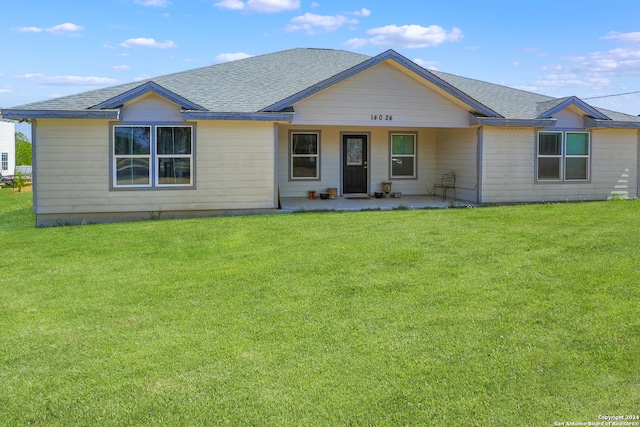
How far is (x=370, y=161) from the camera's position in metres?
17.8

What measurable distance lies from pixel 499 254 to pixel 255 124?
756 cm

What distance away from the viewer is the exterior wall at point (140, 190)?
1281 cm

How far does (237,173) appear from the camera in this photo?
13.7 meters

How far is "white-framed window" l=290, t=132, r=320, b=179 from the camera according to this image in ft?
56.1

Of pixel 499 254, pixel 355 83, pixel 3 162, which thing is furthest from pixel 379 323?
pixel 3 162

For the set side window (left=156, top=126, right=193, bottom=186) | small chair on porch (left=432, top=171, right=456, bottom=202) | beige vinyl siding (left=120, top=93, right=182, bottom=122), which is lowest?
small chair on porch (left=432, top=171, right=456, bottom=202)

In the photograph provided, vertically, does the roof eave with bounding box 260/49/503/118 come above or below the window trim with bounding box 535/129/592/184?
above

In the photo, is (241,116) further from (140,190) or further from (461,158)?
(461,158)

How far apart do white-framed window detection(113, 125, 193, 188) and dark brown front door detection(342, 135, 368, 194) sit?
5.75m

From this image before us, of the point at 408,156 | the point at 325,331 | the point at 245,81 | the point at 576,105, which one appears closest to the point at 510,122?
the point at 576,105

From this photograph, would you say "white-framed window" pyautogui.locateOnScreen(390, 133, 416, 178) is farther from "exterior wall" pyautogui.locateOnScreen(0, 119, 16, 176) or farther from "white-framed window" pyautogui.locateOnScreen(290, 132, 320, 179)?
"exterior wall" pyautogui.locateOnScreen(0, 119, 16, 176)

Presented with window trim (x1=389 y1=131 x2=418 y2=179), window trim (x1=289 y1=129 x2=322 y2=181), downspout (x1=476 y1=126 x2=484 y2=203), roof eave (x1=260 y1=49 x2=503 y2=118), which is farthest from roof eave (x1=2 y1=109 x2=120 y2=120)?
downspout (x1=476 y1=126 x2=484 y2=203)

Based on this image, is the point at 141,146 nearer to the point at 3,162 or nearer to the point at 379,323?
the point at 379,323

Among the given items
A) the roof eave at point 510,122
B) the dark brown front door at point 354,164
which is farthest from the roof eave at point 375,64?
the dark brown front door at point 354,164
